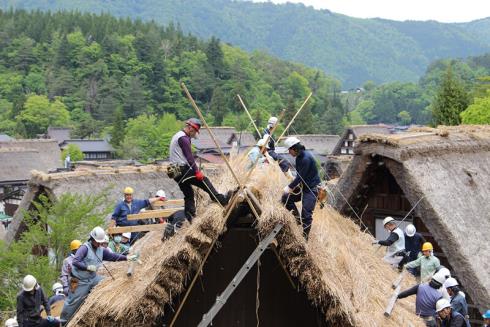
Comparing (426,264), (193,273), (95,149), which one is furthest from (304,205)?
(95,149)

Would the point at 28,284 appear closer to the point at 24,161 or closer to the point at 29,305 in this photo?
the point at 29,305

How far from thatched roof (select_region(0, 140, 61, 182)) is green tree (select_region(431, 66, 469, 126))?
33.0 metres

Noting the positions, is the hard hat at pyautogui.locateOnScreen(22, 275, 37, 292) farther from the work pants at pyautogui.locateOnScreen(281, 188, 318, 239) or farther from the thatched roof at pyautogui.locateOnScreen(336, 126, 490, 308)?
the thatched roof at pyautogui.locateOnScreen(336, 126, 490, 308)

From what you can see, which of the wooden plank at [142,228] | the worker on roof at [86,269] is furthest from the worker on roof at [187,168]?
the wooden plank at [142,228]

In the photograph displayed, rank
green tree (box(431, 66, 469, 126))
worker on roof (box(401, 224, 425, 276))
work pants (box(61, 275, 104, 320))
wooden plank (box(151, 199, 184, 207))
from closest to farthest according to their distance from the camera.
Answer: work pants (box(61, 275, 104, 320))
wooden plank (box(151, 199, 184, 207))
worker on roof (box(401, 224, 425, 276))
green tree (box(431, 66, 469, 126))

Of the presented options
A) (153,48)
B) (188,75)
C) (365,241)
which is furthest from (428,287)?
(153,48)

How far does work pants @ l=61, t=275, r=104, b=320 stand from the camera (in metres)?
8.84

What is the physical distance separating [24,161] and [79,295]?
52082 mm

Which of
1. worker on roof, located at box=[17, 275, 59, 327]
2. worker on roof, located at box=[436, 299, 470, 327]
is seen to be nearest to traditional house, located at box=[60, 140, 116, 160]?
worker on roof, located at box=[17, 275, 59, 327]

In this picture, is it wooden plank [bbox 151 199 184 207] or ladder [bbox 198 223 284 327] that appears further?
wooden plank [bbox 151 199 184 207]

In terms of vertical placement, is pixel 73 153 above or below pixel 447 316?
below

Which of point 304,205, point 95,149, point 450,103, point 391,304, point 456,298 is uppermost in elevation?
point 304,205

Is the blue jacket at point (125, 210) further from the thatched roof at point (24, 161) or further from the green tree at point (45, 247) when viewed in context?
the thatched roof at point (24, 161)

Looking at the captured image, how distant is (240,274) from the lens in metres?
6.89
